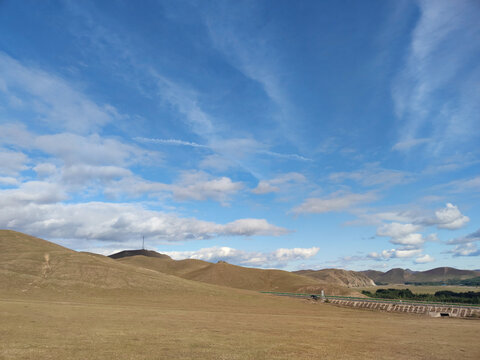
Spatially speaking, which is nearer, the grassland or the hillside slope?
the grassland

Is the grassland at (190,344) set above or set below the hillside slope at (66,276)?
below

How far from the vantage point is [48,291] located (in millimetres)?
89938

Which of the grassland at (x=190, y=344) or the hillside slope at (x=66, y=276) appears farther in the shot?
the hillside slope at (x=66, y=276)

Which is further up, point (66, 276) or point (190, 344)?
point (66, 276)

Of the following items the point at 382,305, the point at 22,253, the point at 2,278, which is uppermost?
the point at 22,253

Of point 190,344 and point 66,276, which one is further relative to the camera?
point 66,276

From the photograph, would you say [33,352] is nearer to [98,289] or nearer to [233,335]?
[233,335]

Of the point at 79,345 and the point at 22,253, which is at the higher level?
the point at 22,253

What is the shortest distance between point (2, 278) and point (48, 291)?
16702mm

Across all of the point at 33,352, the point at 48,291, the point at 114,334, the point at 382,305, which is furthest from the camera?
the point at 382,305

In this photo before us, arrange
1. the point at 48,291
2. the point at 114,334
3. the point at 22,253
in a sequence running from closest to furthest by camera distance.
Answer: the point at 114,334 < the point at 48,291 < the point at 22,253

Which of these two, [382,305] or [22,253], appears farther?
[22,253]

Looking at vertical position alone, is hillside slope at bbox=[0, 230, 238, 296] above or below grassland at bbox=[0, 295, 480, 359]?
above

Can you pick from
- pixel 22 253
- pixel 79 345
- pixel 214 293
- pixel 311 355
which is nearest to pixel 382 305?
pixel 214 293
